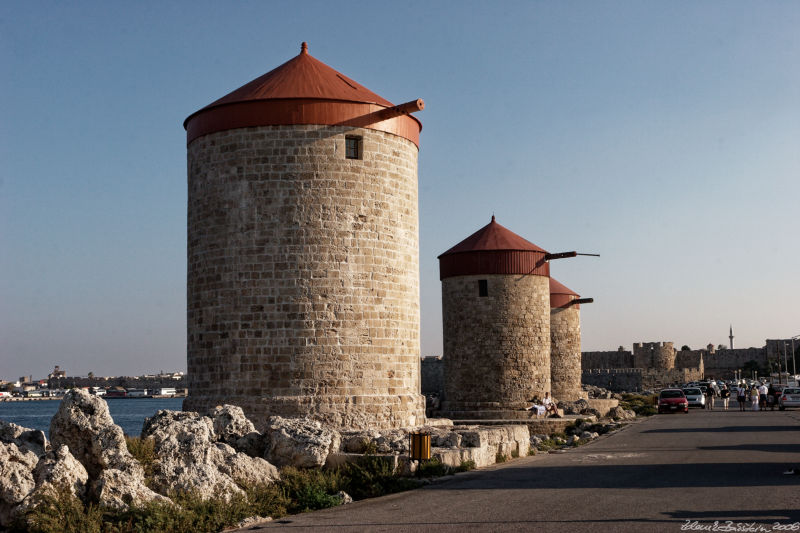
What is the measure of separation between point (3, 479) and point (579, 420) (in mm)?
22835

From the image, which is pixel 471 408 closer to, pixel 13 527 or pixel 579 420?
pixel 579 420

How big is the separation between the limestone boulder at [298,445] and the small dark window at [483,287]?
61.0 ft

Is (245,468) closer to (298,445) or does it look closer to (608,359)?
(298,445)

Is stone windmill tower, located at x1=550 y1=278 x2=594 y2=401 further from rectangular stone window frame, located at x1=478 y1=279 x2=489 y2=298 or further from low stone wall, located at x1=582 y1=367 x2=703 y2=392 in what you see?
low stone wall, located at x1=582 y1=367 x2=703 y2=392

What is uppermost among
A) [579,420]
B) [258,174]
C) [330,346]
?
[258,174]

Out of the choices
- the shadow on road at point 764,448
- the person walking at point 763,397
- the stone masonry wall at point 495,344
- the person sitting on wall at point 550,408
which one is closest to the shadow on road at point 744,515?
the shadow on road at point 764,448

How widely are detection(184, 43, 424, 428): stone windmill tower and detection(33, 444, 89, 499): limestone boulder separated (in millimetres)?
5613

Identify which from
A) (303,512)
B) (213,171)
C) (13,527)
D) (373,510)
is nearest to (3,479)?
(13,527)

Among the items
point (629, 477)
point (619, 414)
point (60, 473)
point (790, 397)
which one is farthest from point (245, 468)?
point (790, 397)

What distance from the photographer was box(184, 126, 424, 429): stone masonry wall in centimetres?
1544

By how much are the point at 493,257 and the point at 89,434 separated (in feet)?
72.2

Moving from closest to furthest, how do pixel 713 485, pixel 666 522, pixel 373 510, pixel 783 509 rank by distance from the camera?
pixel 666 522, pixel 783 509, pixel 373 510, pixel 713 485

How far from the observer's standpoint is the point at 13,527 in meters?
9.09

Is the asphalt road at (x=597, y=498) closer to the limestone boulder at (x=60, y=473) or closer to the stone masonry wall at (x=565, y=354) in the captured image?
the limestone boulder at (x=60, y=473)
